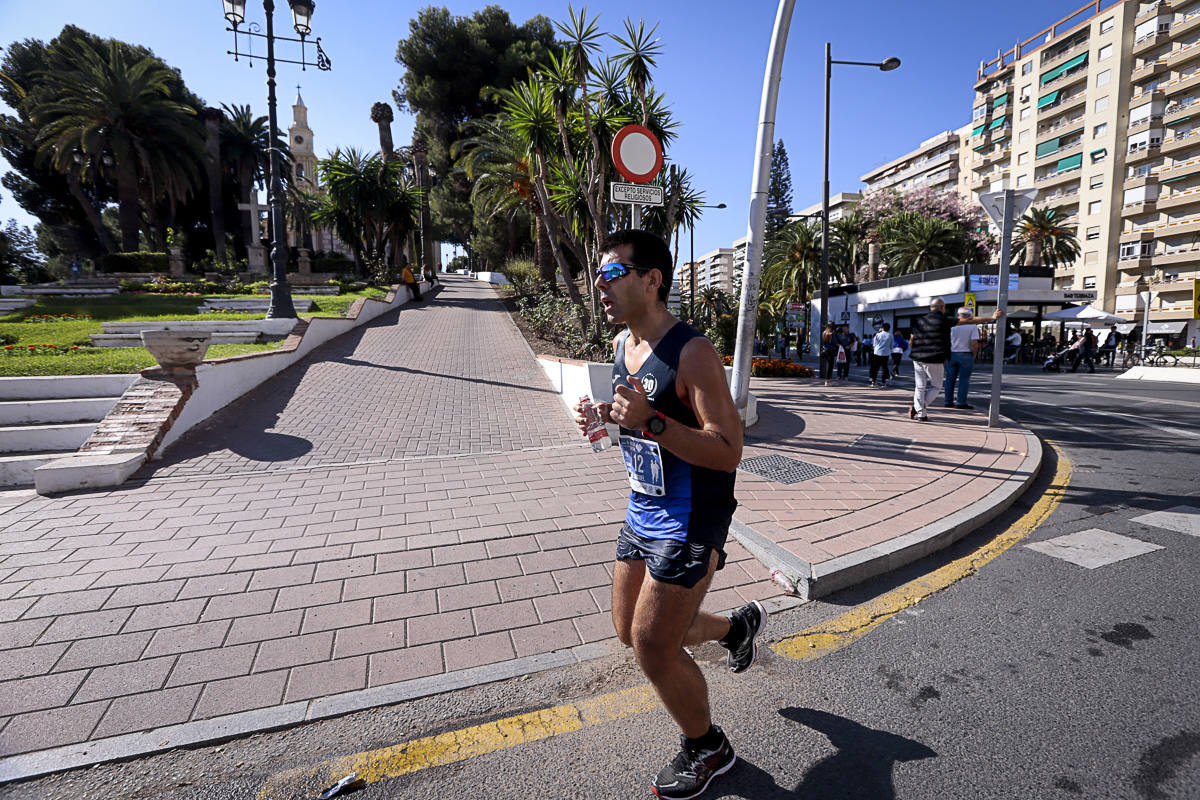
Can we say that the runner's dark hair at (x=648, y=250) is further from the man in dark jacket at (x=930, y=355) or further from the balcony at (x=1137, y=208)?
the balcony at (x=1137, y=208)

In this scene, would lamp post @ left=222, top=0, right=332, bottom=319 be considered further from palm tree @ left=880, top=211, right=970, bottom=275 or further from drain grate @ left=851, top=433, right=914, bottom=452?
palm tree @ left=880, top=211, right=970, bottom=275

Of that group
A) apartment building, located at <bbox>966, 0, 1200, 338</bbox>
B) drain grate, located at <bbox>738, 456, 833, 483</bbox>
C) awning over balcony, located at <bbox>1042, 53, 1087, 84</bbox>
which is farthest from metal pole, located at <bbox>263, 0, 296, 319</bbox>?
awning over balcony, located at <bbox>1042, 53, 1087, 84</bbox>

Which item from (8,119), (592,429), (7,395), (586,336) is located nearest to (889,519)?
(592,429)

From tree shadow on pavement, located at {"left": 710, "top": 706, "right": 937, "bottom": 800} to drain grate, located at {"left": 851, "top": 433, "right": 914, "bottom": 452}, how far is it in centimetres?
494

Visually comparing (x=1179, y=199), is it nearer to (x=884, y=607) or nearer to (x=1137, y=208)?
(x=1137, y=208)

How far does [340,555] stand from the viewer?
12.7ft

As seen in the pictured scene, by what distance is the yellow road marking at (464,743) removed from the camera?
208cm

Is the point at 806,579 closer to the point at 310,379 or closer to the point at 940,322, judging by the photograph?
the point at 940,322

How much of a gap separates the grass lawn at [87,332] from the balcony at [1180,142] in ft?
184

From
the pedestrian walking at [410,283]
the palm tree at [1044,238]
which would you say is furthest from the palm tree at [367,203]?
the palm tree at [1044,238]

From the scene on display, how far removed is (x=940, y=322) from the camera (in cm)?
847

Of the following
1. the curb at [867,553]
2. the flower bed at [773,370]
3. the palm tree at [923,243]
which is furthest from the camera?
the palm tree at [923,243]

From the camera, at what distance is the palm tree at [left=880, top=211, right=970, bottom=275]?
3756cm

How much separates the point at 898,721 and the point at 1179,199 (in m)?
57.9
